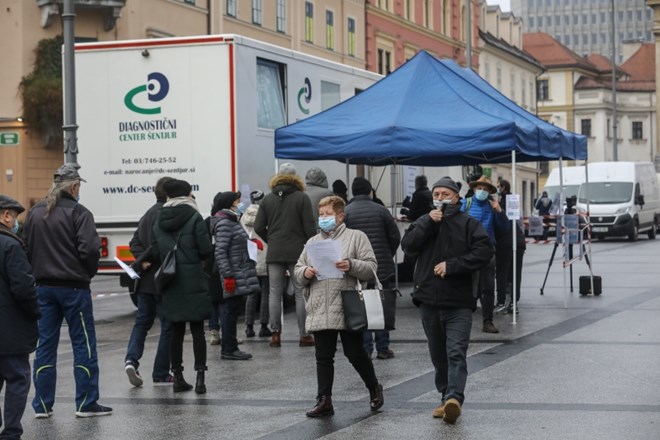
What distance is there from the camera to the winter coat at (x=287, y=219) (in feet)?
46.9

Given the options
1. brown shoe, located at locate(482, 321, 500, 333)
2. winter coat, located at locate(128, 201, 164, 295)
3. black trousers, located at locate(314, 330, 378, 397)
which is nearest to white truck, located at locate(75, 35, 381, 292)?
brown shoe, located at locate(482, 321, 500, 333)

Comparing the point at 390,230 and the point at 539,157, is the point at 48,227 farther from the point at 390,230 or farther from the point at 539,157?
the point at 539,157

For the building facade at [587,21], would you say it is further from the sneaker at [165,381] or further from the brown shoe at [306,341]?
the sneaker at [165,381]

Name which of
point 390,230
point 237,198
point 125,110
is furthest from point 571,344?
point 125,110

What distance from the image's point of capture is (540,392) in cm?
1058

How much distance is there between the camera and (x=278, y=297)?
14328mm

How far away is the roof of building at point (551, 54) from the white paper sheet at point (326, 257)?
10234 centimetres

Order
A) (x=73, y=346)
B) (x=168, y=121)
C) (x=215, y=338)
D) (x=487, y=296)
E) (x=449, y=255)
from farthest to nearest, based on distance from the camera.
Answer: (x=168, y=121), (x=487, y=296), (x=215, y=338), (x=73, y=346), (x=449, y=255)

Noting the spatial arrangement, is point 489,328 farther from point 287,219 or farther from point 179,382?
point 179,382

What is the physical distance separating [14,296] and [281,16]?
40.6 meters

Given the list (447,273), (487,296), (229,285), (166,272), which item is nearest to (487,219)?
(487,296)

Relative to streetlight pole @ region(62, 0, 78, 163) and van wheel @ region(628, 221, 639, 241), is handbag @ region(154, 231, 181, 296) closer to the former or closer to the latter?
streetlight pole @ region(62, 0, 78, 163)

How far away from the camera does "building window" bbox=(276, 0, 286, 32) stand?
47875mm

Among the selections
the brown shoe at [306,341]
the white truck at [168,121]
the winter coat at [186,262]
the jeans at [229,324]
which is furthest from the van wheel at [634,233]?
the winter coat at [186,262]
